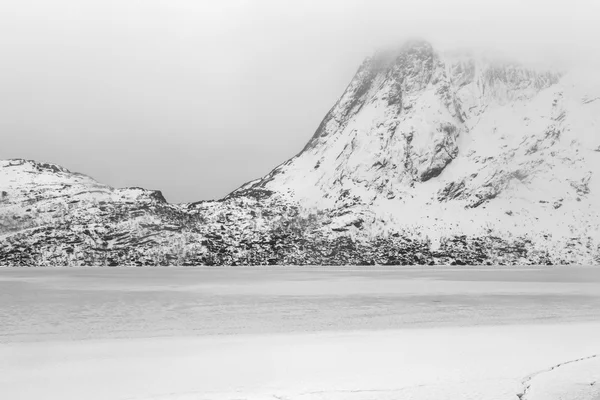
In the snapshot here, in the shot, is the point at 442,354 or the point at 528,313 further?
the point at 528,313

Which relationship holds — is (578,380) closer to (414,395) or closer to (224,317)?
(414,395)

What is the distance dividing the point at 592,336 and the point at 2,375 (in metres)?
37.6

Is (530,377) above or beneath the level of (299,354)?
above

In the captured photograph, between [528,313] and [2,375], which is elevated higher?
[2,375]

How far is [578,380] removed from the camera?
2684 centimetres

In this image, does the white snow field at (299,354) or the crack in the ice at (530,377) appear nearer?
the crack in the ice at (530,377)

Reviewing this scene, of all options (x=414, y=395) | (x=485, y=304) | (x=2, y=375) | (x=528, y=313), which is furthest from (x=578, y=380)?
(x=485, y=304)

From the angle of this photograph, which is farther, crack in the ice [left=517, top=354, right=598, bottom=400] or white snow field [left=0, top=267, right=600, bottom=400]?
white snow field [left=0, top=267, right=600, bottom=400]

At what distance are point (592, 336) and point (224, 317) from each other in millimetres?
32960

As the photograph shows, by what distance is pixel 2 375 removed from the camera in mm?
29156

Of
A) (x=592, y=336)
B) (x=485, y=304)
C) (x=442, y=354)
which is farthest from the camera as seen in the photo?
(x=485, y=304)

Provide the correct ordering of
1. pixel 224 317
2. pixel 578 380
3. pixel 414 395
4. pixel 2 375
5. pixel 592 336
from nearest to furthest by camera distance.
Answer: pixel 414 395 < pixel 578 380 < pixel 2 375 < pixel 592 336 < pixel 224 317

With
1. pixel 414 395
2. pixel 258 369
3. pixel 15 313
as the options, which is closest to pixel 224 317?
pixel 15 313

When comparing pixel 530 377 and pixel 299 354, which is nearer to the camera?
pixel 530 377
